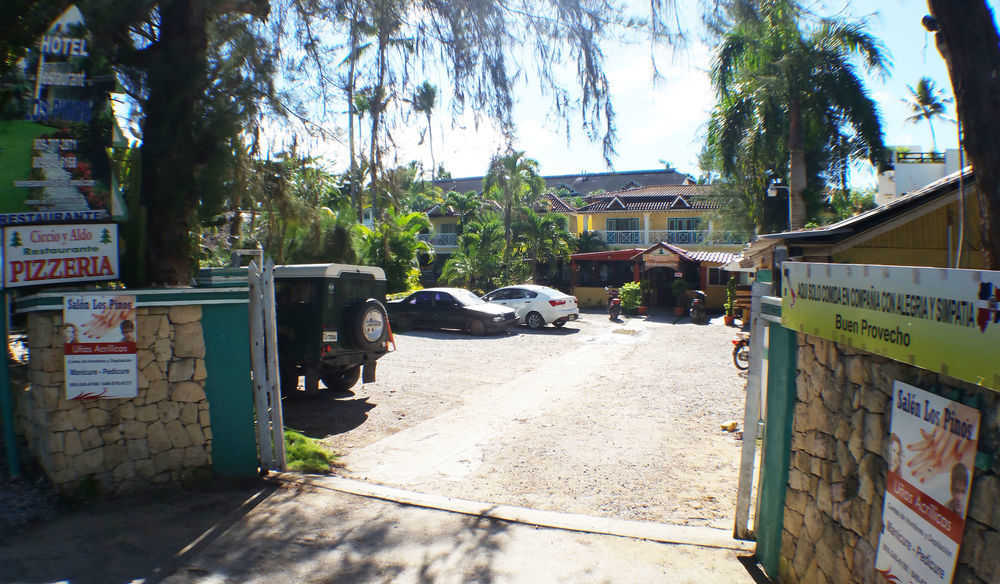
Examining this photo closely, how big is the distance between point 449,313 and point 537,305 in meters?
3.26

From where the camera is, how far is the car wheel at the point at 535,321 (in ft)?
69.4

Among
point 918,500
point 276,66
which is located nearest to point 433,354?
point 276,66

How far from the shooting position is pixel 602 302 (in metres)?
31.4

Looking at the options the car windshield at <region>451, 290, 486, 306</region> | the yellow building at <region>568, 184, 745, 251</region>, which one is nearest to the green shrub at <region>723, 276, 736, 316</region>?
the yellow building at <region>568, 184, 745, 251</region>

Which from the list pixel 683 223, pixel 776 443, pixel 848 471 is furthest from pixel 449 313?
pixel 683 223

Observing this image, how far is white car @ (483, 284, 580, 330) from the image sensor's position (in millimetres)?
21078

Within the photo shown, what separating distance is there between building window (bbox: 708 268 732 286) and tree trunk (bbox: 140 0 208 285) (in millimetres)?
26604

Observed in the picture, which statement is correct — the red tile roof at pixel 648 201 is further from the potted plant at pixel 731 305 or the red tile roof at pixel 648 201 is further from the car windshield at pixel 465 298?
the car windshield at pixel 465 298

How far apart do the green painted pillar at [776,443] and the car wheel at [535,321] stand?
16.3 meters

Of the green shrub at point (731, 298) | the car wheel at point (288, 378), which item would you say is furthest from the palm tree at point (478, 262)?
the car wheel at point (288, 378)

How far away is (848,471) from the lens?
352 centimetres

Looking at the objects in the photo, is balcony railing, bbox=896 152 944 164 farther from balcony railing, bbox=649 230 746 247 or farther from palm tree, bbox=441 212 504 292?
A: balcony railing, bbox=649 230 746 247

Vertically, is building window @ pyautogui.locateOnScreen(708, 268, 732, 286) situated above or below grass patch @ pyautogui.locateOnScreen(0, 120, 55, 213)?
below

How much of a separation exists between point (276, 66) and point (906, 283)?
25.9ft
